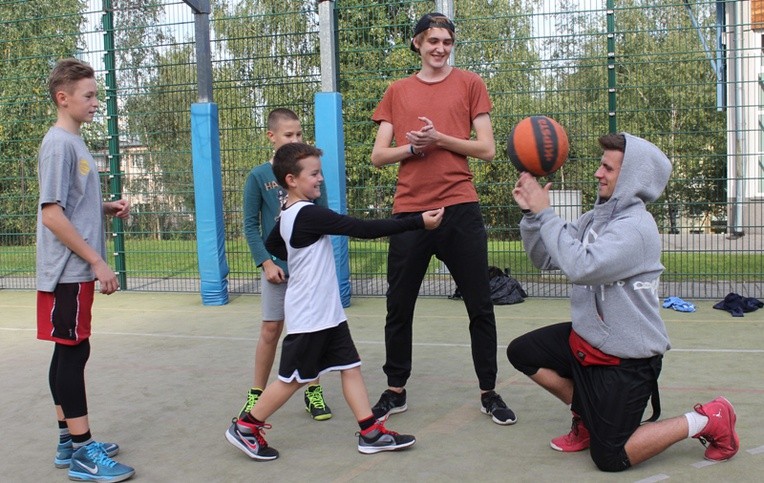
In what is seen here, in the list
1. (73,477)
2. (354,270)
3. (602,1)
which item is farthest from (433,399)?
(602,1)

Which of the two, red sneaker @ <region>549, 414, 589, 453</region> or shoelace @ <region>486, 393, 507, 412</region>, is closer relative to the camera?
red sneaker @ <region>549, 414, 589, 453</region>

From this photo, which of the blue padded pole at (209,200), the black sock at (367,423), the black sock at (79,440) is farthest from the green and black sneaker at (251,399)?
the blue padded pole at (209,200)

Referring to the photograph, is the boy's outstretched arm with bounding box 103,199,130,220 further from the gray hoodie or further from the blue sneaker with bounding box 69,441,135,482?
the gray hoodie

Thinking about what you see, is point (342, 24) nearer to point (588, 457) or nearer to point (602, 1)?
point (602, 1)

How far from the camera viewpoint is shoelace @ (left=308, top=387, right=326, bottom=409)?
15.9 ft

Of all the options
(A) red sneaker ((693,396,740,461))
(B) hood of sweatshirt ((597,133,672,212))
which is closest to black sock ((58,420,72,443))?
(B) hood of sweatshirt ((597,133,672,212))

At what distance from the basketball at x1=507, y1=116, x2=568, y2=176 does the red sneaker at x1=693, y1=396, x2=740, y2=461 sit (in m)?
1.36

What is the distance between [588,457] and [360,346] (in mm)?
3003

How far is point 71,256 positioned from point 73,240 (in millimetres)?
117

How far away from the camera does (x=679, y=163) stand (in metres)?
8.54

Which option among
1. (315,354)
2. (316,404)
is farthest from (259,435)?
(316,404)

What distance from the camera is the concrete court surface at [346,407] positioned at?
3.91m

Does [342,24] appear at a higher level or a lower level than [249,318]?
higher

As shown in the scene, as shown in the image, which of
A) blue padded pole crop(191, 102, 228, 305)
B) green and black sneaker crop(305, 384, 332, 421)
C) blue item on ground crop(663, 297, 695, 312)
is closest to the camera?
green and black sneaker crop(305, 384, 332, 421)
